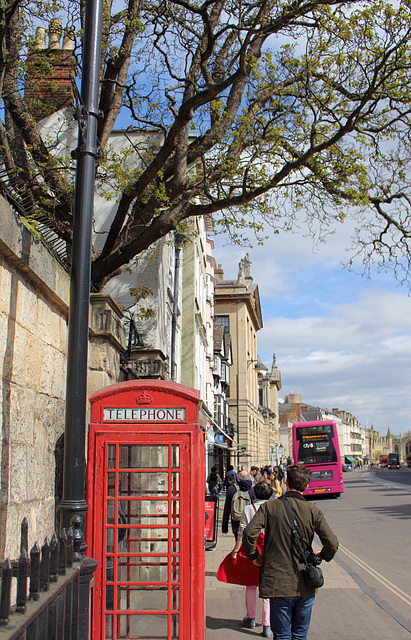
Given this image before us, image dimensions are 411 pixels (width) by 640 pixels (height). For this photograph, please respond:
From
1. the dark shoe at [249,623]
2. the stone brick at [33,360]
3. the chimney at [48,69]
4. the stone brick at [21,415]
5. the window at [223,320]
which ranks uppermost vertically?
the window at [223,320]

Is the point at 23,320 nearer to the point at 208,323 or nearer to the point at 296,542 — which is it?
the point at 296,542

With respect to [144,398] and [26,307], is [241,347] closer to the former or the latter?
[144,398]

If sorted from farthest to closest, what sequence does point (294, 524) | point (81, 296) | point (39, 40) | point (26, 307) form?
1. point (39, 40)
2. point (26, 307)
3. point (294, 524)
4. point (81, 296)

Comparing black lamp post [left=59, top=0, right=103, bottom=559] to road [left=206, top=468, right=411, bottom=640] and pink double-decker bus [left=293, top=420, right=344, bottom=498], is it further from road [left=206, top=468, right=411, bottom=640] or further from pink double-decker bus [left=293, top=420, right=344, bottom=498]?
pink double-decker bus [left=293, top=420, right=344, bottom=498]

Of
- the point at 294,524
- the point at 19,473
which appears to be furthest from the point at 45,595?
the point at 294,524

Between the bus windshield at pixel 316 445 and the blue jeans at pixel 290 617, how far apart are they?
26226mm

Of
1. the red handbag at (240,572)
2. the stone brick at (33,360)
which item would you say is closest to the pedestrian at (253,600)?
the red handbag at (240,572)

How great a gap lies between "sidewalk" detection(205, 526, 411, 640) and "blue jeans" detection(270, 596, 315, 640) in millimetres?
2034

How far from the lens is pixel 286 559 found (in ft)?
15.2

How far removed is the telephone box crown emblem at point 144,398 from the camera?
16.9ft

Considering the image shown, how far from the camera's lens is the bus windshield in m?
30.0

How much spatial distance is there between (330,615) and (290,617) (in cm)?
319

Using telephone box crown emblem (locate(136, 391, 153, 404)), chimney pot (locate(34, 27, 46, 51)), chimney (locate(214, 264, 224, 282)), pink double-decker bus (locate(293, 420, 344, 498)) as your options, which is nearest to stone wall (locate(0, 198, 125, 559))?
telephone box crown emblem (locate(136, 391, 153, 404))

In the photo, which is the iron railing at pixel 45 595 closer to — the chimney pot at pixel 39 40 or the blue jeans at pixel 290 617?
the blue jeans at pixel 290 617
